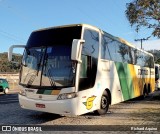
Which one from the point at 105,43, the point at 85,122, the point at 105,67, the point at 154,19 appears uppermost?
the point at 154,19

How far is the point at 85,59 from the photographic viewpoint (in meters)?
10.6

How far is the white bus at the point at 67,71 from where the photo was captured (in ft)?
32.3

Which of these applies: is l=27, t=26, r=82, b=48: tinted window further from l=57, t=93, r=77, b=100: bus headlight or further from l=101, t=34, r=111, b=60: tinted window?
l=101, t=34, r=111, b=60: tinted window

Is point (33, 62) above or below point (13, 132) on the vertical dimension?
above

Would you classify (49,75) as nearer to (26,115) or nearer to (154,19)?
(26,115)

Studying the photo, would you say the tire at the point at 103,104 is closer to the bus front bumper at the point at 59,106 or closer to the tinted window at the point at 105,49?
the tinted window at the point at 105,49

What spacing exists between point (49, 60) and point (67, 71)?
32.8 inches

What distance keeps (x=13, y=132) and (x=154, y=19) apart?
505 inches

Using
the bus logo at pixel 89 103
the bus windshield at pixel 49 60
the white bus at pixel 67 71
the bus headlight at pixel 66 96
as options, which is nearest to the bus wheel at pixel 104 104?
the white bus at pixel 67 71

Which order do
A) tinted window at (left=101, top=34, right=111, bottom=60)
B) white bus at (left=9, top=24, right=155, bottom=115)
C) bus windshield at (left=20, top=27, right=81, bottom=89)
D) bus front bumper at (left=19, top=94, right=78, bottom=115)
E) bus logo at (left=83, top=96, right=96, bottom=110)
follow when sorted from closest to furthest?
bus front bumper at (left=19, top=94, right=78, bottom=115), white bus at (left=9, top=24, right=155, bottom=115), bus windshield at (left=20, top=27, right=81, bottom=89), bus logo at (left=83, top=96, right=96, bottom=110), tinted window at (left=101, top=34, right=111, bottom=60)

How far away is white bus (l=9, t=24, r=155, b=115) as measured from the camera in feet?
32.3

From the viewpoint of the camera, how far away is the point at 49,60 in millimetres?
10406

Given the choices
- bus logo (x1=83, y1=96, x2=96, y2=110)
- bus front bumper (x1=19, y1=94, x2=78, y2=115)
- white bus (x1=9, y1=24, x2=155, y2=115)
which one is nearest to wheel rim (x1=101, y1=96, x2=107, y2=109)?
white bus (x1=9, y1=24, x2=155, y2=115)

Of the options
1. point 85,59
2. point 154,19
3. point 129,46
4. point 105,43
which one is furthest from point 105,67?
point 154,19
